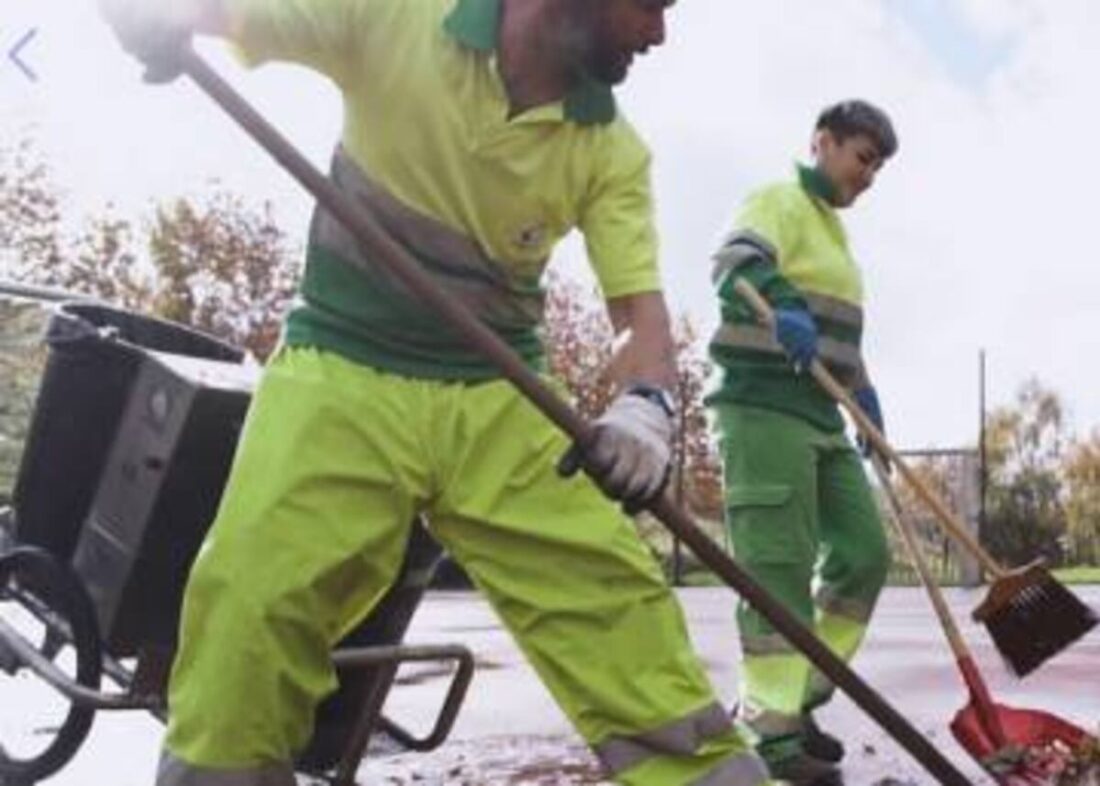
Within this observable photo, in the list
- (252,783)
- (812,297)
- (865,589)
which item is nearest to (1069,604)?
(865,589)

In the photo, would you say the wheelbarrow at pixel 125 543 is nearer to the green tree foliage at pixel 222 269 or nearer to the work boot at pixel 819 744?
the work boot at pixel 819 744

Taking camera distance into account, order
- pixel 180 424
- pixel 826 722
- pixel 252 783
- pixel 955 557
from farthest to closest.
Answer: pixel 955 557, pixel 826 722, pixel 180 424, pixel 252 783

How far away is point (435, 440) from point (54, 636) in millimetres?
1537

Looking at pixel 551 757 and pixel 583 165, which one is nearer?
pixel 583 165

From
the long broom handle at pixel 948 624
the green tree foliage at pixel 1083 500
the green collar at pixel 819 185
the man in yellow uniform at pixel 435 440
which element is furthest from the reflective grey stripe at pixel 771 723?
the green tree foliage at pixel 1083 500

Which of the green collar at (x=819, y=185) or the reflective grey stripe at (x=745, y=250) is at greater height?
the green collar at (x=819, y=185)

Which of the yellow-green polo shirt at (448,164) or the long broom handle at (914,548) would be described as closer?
the yellow-green polo shirt at (448,164)

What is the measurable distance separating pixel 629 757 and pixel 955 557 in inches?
686

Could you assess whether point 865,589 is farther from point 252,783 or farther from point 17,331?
point 17,331

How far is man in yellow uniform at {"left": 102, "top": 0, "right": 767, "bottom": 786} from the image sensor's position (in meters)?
2.90

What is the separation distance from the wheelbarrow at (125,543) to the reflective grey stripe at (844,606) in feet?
4.16

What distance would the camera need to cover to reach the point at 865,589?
5.28 m

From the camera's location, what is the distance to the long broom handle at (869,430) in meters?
5.09

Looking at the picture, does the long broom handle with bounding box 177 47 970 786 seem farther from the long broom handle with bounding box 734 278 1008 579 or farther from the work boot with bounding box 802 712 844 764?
the work boot with bounding box 802 712 844 764
